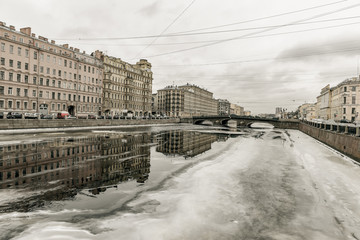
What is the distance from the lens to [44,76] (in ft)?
188

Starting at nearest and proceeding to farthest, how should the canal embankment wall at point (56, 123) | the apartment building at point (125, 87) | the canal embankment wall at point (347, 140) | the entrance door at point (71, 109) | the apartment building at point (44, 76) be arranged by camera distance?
the canal embankment wall at point (347, 140) → the canal embankment wall at point (56, 123) → the apartment building at point (44, 76) → the entrance door at point (71, 109) → the apartment building at point (125, 87)

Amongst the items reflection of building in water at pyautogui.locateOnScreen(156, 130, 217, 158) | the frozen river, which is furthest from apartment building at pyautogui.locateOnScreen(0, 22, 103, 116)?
the frozen river

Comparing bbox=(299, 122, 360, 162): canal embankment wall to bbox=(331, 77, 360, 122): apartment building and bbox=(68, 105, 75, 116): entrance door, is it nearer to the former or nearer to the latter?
bbox=(331, 77, 360, 122): apartment building

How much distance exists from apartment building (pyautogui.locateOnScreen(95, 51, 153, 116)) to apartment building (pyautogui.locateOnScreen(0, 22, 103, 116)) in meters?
4.28

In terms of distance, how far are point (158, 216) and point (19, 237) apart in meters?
3.73

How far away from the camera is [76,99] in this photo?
66562 mm

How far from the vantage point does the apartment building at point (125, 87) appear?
3169 inches

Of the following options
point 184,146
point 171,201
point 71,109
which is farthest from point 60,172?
point 71,109

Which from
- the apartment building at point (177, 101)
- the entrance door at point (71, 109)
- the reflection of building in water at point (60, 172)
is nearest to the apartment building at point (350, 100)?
the reflection of building in water at point (60, 172)

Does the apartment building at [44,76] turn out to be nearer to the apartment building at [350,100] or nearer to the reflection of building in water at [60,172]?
the reflection of building in water at [60,172]

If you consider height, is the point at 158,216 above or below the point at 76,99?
below

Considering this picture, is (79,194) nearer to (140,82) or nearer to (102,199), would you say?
(102,199)

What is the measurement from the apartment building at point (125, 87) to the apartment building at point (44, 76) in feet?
14.0

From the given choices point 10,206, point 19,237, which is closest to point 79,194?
point 10,206
